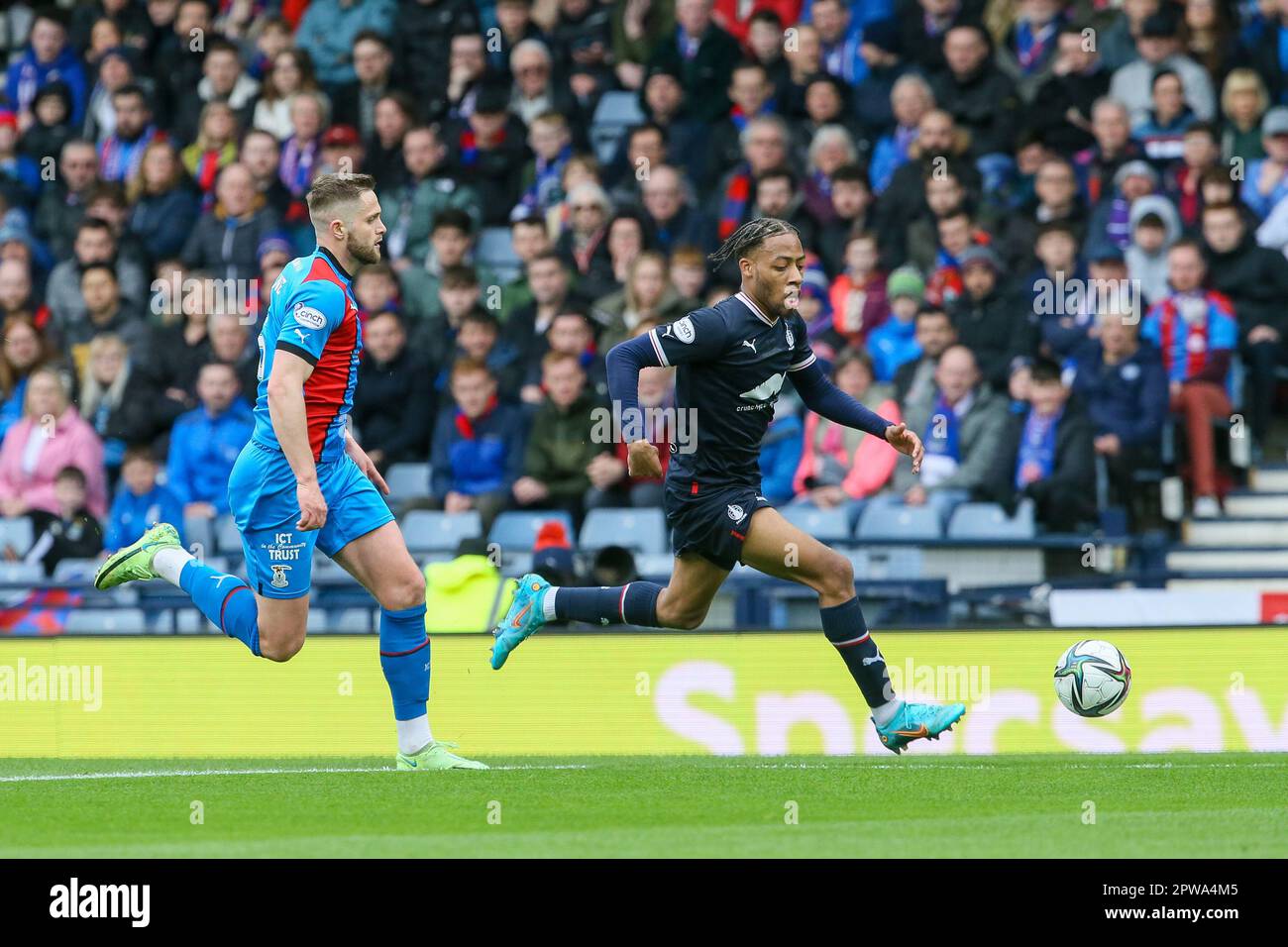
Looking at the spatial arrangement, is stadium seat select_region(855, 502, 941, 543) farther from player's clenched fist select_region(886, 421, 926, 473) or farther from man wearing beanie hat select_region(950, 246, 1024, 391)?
player's clenched fist select_region(886, 421, 926, 473)

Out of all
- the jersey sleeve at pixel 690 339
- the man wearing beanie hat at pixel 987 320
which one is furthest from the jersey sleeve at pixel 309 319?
the man wearing beanie hat at pixel 987 320

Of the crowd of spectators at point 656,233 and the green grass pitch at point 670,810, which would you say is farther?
the crowd of spectators at point 656,233

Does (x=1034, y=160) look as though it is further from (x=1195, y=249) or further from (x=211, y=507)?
(x=211, y=507)

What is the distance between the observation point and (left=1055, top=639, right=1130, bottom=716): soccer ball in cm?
995

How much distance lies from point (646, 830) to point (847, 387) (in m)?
7.54

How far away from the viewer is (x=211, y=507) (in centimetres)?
1541

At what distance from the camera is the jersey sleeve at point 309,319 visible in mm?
8930

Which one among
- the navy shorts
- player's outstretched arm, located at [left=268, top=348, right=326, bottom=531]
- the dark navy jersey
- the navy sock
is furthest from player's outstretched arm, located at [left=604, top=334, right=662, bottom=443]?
player's outstretched arm, located at [left=268, top=348, right=326, bottom=531]

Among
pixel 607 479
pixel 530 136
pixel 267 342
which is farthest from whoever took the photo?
pixel 530 136

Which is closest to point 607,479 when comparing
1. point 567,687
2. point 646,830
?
point 567,687

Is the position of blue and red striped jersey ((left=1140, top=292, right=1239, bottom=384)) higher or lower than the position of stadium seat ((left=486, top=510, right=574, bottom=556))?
higher

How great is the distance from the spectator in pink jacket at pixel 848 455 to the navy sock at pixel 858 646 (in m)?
5.16

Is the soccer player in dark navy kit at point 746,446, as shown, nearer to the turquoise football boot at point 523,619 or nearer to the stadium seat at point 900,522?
the turquoise football boot at point 523,619

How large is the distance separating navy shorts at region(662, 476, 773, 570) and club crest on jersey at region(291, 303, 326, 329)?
181 cm
